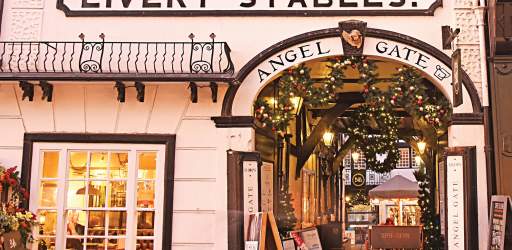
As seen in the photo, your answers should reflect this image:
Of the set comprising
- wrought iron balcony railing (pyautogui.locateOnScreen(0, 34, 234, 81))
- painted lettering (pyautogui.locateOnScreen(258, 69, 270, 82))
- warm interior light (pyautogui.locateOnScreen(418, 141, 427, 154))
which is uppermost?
wrought iron balcony railing (pyautogui.locateOnScreen(0, 34, 234, 81))

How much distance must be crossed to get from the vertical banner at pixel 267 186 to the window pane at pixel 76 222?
244 cm

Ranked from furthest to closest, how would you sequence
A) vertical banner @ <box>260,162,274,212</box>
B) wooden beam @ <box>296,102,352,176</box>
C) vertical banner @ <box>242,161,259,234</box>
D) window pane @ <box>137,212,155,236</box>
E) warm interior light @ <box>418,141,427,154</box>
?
warm interior light @ <box>418,141,427,154</box> < wooden beam @ <box>296,102,352,176</box> < vertical banner @ <box>260,162,274,212</box> < window pane @ <box>137,212,155,236</box> < vertical banner @ <box>242,161,259,234</box>

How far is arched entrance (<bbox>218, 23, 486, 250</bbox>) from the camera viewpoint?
7.49m

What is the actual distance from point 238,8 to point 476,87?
3.25 metres

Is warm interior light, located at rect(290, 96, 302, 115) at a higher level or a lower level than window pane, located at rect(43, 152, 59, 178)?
higher

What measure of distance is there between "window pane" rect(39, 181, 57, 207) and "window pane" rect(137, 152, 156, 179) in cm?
116

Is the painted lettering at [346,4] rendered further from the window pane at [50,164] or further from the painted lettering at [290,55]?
the window pane at [50,164]

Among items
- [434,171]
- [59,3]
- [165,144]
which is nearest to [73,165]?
[165,144]

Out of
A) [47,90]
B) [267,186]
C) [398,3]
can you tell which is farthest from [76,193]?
[398,3]

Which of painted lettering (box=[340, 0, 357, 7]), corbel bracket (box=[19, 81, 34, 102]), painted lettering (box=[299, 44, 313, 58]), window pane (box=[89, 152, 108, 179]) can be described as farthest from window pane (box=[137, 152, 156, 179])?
painted lettering (box=[340, 0, 357, 7])

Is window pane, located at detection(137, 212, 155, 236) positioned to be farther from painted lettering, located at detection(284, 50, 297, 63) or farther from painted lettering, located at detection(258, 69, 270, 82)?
painted lettering, located at detection(284, 50, 297, 63)

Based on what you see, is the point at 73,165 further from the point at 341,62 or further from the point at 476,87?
the point at 476,87

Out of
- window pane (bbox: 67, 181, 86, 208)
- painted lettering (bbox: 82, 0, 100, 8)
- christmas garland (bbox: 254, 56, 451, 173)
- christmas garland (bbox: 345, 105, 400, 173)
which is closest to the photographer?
christmas garland (bbox: 254, 56, 451, 173)

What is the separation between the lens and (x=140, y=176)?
768 cm
